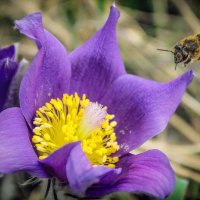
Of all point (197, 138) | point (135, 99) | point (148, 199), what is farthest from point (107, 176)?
point (197, 138)

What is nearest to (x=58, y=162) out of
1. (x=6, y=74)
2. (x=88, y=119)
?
(x=88, y=119)

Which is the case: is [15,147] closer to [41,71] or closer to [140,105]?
[41,71]

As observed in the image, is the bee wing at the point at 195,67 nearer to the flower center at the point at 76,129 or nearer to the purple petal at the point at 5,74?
the flower center at the point at 76,129

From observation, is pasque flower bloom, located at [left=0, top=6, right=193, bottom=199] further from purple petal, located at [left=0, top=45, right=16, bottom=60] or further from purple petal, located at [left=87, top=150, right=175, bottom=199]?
purple petal, located at [left=0, top=45, right=16, bottom=60]

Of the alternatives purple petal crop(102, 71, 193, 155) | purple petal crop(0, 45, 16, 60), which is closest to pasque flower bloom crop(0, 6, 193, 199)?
purple petal crop(102, 71, 193, 155)

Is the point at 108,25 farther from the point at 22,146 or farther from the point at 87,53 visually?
the point at 22,146
